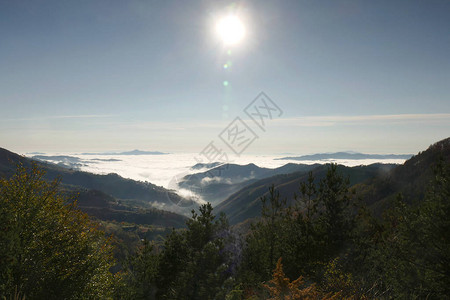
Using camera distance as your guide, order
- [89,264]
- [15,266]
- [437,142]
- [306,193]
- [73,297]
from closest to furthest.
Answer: [15,266], [73,297], [89,264], [306,193], [437,142]

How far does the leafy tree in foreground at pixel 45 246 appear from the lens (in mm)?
21438

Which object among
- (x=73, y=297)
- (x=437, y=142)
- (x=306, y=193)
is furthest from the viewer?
(x=437, y=142)

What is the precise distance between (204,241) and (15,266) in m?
15.9

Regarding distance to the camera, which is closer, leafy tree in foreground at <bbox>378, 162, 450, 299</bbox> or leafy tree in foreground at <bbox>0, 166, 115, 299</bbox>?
leafy tree in foreground at <bbox>378, 162, 450, 299</bbox>

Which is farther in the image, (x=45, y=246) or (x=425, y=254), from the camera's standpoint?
(x=45, y=246)

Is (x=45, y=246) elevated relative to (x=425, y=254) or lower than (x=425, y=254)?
lower

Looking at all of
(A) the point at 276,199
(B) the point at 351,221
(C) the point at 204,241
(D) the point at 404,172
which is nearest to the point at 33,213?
(C) the point at 204,241

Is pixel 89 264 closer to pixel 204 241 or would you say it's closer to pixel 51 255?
pixel 51 255

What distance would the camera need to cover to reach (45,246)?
25.3 meters

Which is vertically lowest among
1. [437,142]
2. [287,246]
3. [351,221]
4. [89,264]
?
[89,264]

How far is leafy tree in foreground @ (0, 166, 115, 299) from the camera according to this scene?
21438 mm

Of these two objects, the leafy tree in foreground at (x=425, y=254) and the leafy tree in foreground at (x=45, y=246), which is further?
the leafy tree in foreground at (x=45, y=246)

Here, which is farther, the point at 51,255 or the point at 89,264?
the point at 89,264

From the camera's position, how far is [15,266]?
21.8m
